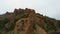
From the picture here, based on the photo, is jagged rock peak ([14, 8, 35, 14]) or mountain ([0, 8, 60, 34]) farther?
jagged rock peak ([14, 8, 35, 14])

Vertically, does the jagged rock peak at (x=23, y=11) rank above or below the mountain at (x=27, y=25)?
above

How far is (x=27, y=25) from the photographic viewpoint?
5716cm

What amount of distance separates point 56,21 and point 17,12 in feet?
39.7

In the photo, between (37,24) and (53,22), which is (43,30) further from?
(53,22)

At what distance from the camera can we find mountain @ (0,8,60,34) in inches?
2239

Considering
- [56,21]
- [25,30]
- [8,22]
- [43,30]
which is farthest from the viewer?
[56,21]

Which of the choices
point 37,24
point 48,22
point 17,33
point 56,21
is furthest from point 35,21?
point 56,21

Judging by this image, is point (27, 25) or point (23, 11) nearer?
point (27, 25)

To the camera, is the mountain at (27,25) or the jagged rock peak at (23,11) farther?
the jagged rock peak at (23,11)

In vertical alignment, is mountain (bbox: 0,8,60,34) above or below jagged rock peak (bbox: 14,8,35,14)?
below

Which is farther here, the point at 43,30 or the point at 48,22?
the point at 48,22

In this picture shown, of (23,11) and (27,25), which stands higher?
(23,11)

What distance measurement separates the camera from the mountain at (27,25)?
187ft

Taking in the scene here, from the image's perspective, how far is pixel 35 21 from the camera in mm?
60031
